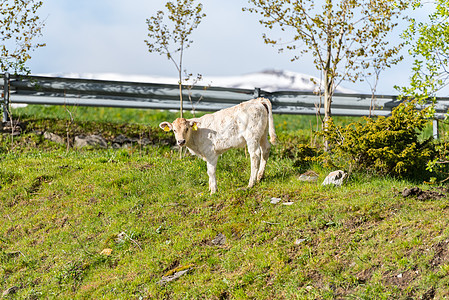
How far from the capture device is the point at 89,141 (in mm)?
15695

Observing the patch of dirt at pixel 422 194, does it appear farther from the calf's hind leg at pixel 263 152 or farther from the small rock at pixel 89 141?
the small rock at pixel 89 141

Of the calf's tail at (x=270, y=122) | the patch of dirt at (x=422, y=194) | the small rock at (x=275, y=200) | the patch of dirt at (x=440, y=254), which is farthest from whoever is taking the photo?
the calf's tail at (x=270, y=122)

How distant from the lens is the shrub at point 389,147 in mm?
10625

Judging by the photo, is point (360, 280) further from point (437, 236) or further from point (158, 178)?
point (158, 178)

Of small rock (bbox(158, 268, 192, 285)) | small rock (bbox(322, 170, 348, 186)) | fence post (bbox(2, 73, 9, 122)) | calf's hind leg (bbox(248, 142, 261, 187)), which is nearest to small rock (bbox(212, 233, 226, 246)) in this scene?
small rock (bbox(158, 268, 192, 285))

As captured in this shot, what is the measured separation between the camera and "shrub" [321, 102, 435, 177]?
10625 mm

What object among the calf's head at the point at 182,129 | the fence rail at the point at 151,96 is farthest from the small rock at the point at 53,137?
the calf's head at the point at 182,129

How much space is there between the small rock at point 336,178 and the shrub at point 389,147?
0.35m

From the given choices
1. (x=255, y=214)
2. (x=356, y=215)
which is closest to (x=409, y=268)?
(x=356, y=215)

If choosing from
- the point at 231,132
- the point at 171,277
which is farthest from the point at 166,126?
the point at 171,277

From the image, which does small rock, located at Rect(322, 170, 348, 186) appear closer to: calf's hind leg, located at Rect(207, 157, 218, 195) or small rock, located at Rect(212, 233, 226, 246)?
calf's hind leg, located at Rect(207, 157, 218, 195)

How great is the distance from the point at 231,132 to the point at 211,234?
2.34m

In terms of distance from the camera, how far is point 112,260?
9.47 m

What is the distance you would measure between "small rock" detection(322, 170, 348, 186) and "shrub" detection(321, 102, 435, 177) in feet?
1.15
